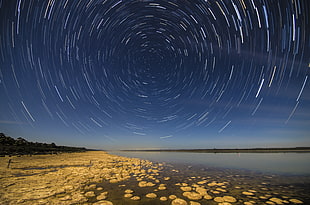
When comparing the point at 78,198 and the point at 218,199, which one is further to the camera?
the point at 218,199

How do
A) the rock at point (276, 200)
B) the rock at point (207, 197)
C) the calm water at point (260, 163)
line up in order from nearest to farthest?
the rock at point (276, 200) → the rock at point (207, 197) → the calm water at point (260, 163)

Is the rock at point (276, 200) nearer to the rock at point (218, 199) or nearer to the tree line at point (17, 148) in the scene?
the rock at point (218, 199)

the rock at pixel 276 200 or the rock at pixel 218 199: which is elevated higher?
the rock at pixel 218 199

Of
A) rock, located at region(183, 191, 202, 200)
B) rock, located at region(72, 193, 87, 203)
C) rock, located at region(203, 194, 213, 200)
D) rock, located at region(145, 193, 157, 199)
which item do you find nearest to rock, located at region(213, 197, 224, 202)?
rock, located at region(203, 194, 213, 200)

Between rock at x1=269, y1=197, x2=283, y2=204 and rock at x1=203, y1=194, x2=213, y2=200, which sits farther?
rock at x1=203, y1=194, x2=213, y2=200

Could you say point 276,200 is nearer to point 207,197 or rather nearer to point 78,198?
point 207,197

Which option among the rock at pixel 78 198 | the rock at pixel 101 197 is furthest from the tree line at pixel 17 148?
the rock at pixel 101 197

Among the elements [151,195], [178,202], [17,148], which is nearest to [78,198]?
[151,195]

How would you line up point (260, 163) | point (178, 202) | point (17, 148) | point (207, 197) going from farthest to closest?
point (17, 148) → point (260, 163) → point (207, 197) → point (178, 202)

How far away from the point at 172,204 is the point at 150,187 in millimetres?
3226

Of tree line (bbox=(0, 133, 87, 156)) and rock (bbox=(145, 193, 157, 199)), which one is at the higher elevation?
tree line (bbox=(0, 133, 87, 156))

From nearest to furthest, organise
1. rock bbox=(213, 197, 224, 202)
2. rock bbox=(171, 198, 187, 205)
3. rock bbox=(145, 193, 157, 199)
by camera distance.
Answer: rock bbox=(171, 198, 187, 205) → rock bbox=(213, 197, 224, 202) → rock bbox=(145, 193, 157, 199)

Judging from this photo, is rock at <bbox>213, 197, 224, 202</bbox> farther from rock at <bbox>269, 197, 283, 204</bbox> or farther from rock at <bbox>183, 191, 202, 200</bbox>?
rock at <bbox>269, 197, 283, 204</bbox>

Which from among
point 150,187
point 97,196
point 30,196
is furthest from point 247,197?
point 30,196
